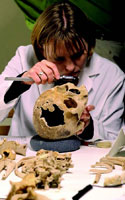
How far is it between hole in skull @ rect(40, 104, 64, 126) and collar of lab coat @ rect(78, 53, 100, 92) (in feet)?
1.03

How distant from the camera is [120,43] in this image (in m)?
1.47

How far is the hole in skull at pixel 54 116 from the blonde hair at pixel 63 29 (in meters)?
0.21

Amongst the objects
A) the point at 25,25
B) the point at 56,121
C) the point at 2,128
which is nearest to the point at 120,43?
the point at 25,25

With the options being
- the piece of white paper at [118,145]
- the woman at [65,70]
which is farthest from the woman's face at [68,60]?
the piece of white paper at [118,145]

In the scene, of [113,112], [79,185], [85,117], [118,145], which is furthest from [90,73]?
[79,185]

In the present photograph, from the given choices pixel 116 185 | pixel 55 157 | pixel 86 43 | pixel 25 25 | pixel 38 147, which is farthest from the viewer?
pixel 25 25

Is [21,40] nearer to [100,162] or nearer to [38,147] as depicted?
[38,147]

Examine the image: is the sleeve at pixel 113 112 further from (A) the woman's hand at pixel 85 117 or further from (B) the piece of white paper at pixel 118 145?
(B) the piece of white paper at pixel 118 145

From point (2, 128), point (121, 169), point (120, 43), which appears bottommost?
point (2, 128)

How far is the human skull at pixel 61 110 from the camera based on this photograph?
86cm

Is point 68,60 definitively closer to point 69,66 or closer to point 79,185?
point 69,66

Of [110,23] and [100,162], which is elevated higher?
[110,23]

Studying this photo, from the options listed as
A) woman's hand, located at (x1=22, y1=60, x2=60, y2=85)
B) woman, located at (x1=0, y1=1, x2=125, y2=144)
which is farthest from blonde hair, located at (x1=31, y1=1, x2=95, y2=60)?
woman's hand, located at (x1=22, y1=60, x2=60, y2=85)

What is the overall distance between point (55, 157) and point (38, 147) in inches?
5.5
